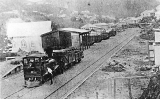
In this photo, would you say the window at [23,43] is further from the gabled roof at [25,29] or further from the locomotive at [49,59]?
the locomotive at [49,59]

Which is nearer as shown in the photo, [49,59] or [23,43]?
[49,59]

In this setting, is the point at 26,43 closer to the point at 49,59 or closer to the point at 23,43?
the point at 23,43

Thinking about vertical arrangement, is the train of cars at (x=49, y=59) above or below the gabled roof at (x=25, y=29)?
below

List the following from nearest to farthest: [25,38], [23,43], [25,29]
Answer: [25,38]
[23,43]
[25,29]

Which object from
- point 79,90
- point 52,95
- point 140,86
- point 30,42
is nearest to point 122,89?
point 140,86

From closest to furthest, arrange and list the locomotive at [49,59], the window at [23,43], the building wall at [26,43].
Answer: the locomotive at [49,59], the building wall at [26,43], the window at [23,43]

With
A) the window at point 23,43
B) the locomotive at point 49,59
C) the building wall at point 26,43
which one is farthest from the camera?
the window at point 23,43

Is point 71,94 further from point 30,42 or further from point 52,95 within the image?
point 30,42

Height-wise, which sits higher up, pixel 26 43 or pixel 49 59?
pixel 26 43

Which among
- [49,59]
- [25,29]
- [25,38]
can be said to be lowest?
[49,59]

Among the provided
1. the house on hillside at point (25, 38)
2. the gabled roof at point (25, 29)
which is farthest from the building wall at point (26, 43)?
the gabled roof at point (25, 29)

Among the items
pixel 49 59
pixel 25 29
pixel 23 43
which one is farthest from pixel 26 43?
pixel 49 59
